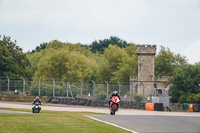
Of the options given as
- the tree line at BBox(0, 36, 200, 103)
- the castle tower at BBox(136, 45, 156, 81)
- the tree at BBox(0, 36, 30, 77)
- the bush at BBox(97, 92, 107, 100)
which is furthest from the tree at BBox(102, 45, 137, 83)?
the bush at BBox(97, 92, 107, 100)

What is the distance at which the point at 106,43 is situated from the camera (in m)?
172

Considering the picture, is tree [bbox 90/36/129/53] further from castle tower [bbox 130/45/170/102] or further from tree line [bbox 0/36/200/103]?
castle tower [bbox 130/45/170/102]

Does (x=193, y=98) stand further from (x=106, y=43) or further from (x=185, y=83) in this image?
(x=106, y=43)

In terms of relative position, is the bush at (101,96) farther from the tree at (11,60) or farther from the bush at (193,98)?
the tree at (11,60)

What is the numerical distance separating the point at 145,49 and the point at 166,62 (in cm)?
2009

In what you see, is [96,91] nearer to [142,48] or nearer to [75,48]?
[142,48]

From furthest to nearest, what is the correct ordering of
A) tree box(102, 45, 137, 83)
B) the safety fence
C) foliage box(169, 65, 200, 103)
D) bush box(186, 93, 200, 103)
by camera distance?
tree box(102, 45, 137, 83) < foliage box(169, 65, 200, 103) < bush box(186, 93, 200, 103) < the safety fence

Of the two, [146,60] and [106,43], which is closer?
[146,60]

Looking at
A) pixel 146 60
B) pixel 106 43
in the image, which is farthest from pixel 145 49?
pixel 106 43

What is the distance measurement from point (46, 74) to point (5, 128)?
8390 centimetres

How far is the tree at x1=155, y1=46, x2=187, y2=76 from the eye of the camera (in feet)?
361

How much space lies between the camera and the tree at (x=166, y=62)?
11016cm

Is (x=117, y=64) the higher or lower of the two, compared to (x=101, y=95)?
higher

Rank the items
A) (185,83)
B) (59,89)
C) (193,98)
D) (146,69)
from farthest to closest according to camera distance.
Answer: (146,69) → (185,83) → (193,98) → (59,89)
